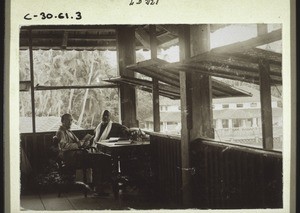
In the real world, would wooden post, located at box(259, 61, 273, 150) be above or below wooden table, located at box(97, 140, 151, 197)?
above

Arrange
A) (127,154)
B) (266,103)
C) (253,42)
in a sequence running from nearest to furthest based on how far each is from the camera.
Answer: (253,42) < (266,103) < (127,154)

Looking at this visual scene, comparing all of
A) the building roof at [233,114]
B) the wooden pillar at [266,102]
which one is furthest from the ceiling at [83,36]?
the building roof at [233,114]

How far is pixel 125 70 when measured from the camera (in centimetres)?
493

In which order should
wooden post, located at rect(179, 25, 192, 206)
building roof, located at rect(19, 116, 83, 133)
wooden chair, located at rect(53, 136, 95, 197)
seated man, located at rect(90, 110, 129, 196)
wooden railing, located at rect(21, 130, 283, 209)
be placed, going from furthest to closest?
1. wooden chair, located at rect(53, 136, 95, 197)
2. wooden post, located at rect(179, 25, 192, 206)
3. seated man, located at rect(90, 110, 129, 196)
4. building roof, located at rect(19, 116, 83, 133)
5. wooden railing, located at rect(21, 130, 283, 209)

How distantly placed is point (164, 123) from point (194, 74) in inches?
33.2

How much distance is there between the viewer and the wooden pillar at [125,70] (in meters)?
4.25

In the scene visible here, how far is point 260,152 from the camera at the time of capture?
3.18m

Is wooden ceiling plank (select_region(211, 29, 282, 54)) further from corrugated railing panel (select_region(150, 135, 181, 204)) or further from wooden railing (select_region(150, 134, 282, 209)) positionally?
corrugated railing panel (select_region(150, 135, 181, 204))

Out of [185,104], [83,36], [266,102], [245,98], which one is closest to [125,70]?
[185,104]

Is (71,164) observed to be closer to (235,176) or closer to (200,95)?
(200,95)

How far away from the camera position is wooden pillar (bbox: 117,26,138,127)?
4248mm

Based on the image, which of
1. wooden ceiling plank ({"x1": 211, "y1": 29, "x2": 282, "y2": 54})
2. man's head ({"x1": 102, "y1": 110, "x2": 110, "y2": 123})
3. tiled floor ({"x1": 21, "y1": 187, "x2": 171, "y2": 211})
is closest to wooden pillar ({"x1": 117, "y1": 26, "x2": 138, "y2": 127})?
man's head ({"x1": 102, "y1": 110, "x2": 110, "y2": 123})

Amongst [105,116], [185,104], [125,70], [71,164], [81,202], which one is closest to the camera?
[105,116]

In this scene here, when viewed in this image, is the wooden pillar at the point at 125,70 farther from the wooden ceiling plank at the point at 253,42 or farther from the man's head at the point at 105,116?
the wooden ceiling plank at the point at 253,42
